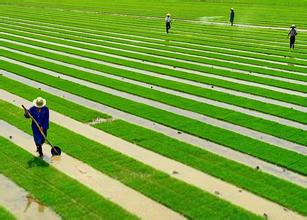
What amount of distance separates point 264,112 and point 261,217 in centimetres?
920

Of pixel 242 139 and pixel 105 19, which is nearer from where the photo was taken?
pixel 242 139

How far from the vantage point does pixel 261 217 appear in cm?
1162

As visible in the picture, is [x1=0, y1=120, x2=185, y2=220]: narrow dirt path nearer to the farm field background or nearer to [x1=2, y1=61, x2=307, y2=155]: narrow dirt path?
the farm field background

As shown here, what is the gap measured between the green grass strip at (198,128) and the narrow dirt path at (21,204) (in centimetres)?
667

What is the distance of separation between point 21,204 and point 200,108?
1012 centimetres

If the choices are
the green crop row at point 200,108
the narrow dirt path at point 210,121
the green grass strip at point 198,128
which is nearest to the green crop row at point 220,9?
the green crop row at point 200,108

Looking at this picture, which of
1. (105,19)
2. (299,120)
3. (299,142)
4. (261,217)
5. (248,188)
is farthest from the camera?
(105,19)

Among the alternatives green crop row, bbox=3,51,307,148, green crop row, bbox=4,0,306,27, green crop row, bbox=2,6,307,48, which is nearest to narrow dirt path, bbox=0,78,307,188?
green crop row, bbox=3,51,307,148

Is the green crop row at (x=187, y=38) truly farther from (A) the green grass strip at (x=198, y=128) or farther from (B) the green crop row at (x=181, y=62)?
(A) the green grass strip at (x=198, y=128)

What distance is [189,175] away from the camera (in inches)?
550

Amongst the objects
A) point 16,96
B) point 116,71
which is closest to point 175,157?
point 16,96

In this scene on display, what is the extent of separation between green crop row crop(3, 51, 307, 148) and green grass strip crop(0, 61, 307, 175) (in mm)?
1129

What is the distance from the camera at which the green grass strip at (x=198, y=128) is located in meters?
15.2

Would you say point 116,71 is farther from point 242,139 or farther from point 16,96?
point 242,139
